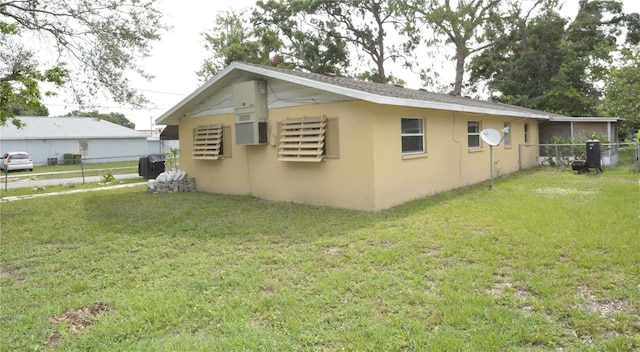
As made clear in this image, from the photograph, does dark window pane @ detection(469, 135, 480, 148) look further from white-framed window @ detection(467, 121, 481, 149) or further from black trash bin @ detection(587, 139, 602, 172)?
black trash bin @ detection(587, 139, 602, 172)

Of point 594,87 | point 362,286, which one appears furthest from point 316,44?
point 362,286

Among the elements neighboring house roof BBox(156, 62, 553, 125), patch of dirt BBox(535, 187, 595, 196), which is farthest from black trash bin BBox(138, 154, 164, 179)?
patch of dirt BBox(535, 187, 595, 196)

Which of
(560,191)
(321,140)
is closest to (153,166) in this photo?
(321,140)

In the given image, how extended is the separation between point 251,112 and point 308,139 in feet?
5.70

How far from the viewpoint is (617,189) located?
30.1 feet

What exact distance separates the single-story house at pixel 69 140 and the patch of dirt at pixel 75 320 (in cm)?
2693

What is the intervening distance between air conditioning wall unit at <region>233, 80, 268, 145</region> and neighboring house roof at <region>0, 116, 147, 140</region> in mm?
26012

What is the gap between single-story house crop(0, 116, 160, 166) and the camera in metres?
29.9

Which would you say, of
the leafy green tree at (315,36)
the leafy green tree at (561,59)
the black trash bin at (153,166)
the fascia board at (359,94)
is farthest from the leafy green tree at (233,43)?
the fascia board at (359,94)

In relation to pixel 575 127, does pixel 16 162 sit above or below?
below

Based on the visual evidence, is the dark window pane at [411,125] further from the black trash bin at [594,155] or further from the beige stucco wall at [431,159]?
the black trash bin at [594,155]

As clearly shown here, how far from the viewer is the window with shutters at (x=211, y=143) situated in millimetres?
10617

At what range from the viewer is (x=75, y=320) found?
3451 mm

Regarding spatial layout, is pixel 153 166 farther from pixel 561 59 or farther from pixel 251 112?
pixel 561 59
